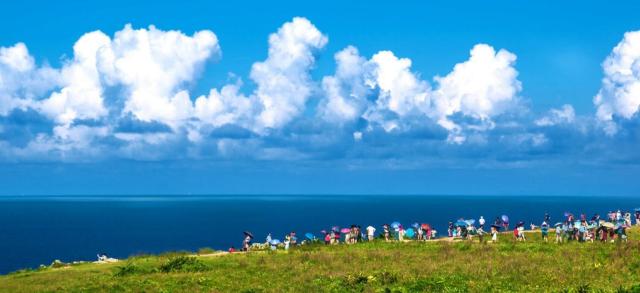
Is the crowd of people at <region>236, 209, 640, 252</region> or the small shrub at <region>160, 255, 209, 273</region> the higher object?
the crowd of people at <region>236, 209, 640, 252</region>

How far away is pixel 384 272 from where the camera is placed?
3372cm

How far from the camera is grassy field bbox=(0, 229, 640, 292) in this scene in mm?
30844

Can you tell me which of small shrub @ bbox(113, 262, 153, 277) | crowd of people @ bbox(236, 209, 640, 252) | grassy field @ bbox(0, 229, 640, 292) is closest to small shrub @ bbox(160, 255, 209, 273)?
grassy field @ bbox(0, 229, 640, 292)

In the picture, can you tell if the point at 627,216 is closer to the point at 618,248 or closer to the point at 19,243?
the point at 618,248

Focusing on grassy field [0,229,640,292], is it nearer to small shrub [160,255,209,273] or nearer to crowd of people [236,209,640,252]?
small shrub [160,255,209,273]

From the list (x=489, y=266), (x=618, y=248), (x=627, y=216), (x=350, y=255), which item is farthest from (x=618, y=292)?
(x=627, y=216)

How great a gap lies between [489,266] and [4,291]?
26.4m

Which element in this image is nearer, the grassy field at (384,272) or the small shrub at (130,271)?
the grassy field at (384,272)

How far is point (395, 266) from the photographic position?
3791 cm

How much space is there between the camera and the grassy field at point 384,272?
1214 inches

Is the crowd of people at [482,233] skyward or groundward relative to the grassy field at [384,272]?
skyward

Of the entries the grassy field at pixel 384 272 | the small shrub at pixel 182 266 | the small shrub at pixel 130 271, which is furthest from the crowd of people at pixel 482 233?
the small shrub at pixel 130 271

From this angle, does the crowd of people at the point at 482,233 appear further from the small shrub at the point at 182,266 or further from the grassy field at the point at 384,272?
the small shrub at the point at 182,266

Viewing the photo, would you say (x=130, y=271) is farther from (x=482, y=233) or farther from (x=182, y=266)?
(x=482, y=233)
